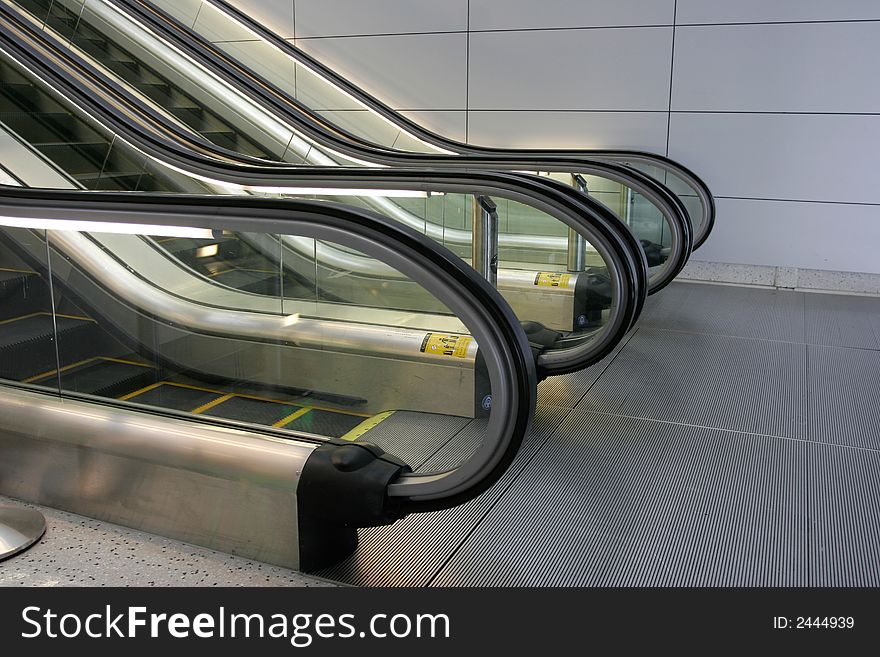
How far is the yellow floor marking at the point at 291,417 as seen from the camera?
2293 mm

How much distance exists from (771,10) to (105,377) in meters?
5.01

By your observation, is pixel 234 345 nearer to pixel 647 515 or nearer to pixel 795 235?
pixel 647 515

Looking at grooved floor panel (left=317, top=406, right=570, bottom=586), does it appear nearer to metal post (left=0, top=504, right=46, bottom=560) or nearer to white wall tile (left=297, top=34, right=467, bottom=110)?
metal post (left=0, top=504, right=46, bottom=560)

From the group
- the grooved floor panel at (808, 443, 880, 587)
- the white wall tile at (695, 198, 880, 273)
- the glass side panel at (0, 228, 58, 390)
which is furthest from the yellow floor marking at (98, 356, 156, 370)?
the white wall tile at (695, 198, 880, 273)

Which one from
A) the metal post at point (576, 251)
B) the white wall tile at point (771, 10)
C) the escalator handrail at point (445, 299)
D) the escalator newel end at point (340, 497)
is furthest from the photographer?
the white wall tile at point (771, 10)

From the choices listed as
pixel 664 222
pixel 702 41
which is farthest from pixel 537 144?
pixel 664 222

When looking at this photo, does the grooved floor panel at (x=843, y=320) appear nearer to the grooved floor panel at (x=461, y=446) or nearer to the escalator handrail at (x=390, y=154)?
the escalator handrail at (x=390, y=154)

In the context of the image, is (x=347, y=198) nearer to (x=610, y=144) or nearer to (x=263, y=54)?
(x=610, y=144)

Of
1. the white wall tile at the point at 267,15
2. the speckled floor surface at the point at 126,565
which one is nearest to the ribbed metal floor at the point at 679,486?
the speckled floor surface at the point at 126,565

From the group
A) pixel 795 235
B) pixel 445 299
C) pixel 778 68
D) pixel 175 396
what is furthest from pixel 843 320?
pixel 175 396

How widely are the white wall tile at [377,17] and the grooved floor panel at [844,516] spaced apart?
4.82 metres

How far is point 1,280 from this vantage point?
8.28ft

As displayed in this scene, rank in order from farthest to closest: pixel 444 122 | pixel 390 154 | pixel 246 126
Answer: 1. pixel 444 122
2. pixel 246 126
3. pixel 390 154

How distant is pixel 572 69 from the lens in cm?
627
